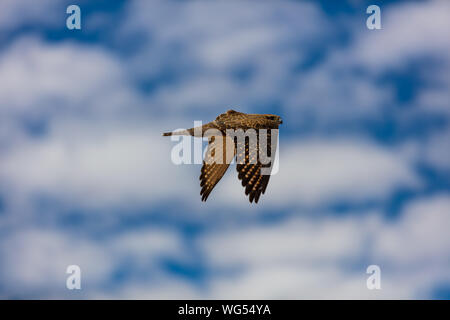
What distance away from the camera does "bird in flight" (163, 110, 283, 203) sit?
18.8 meters

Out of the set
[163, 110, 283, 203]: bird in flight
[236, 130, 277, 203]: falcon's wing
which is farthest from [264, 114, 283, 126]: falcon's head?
[236, 130, 277, 203]: falcon's wing

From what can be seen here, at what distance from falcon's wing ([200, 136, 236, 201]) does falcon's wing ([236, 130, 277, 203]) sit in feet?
1.97

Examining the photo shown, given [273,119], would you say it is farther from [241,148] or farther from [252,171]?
[252,171]

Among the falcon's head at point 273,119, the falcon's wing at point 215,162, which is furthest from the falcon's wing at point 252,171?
the falcon's head at point 273,119

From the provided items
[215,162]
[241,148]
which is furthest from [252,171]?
[215,162]

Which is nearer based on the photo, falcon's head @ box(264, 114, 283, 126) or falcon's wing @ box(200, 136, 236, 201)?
falcon's wing @ box(200, 136, 236, 201)

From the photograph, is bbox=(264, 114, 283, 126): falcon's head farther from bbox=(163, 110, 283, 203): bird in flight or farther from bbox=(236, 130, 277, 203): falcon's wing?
bbox=(236, 130, 277, 203): falcon's wing

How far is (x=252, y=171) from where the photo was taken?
18.9 meters

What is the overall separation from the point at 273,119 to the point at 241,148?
2.50m

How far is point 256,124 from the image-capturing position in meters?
21.0

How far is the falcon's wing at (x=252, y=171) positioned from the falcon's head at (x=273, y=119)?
5.73 feet
